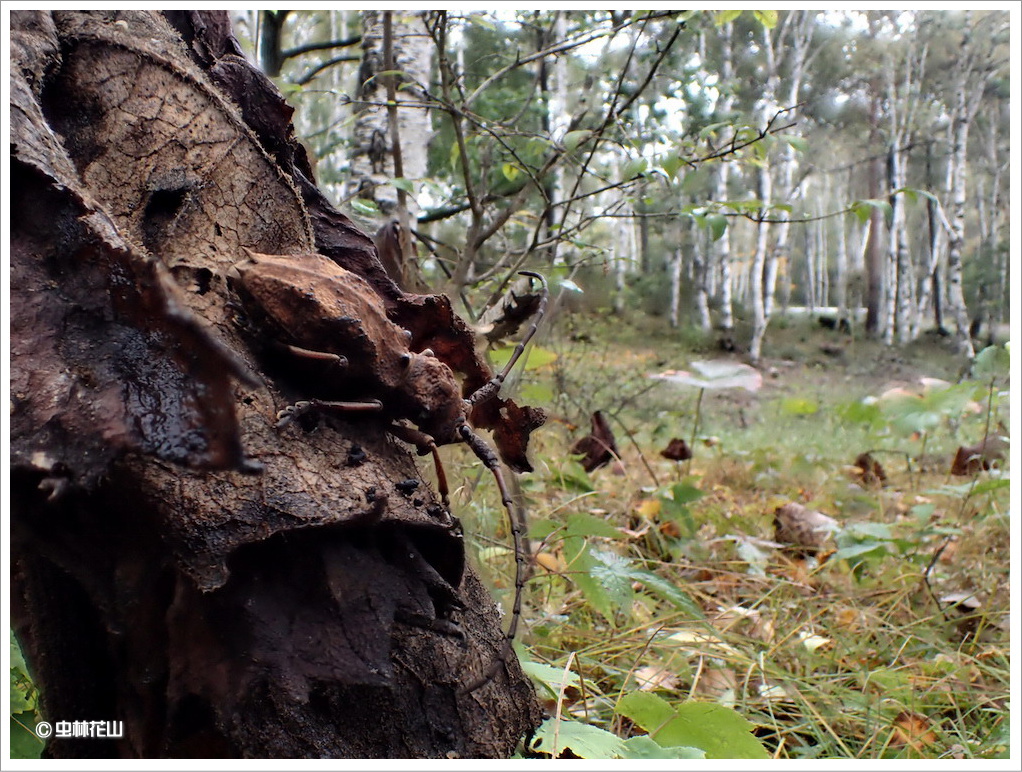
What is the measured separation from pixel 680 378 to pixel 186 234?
1.90m

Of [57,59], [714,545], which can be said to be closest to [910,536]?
[714,545]

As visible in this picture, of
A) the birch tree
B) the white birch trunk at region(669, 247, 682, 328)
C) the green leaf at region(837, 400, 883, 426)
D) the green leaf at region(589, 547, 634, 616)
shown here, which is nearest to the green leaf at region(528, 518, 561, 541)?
the green leaf at region(589, 547, 634, 616)

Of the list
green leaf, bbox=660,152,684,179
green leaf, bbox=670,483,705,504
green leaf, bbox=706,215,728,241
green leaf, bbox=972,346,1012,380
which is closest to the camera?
green leaf, bbox=660,152,684,179

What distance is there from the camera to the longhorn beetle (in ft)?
3.09

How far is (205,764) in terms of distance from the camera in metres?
0.92

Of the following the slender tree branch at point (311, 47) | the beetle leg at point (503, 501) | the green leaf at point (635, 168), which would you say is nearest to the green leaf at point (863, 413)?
the green leaf at point (635, 168)

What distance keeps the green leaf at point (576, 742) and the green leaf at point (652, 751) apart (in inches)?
0.5

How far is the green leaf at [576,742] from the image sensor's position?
1.00 m

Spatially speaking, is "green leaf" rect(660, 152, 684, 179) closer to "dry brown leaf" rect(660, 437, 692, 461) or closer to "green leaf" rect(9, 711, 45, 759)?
"dry brown leaf" rect(660, 437, 692, 461)

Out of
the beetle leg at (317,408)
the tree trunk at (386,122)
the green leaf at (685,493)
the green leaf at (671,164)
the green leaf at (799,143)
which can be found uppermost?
the tree trunk at (386,122)

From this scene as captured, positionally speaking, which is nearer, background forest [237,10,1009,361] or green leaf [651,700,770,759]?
green leaf [651,700,770,759]

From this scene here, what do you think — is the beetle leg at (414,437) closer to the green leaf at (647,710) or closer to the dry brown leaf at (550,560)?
the green leaf at (647,710)

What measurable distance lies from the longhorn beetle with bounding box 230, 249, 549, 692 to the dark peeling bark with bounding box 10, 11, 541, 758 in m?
0.05

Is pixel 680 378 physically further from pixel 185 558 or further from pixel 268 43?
pixel 268 43
